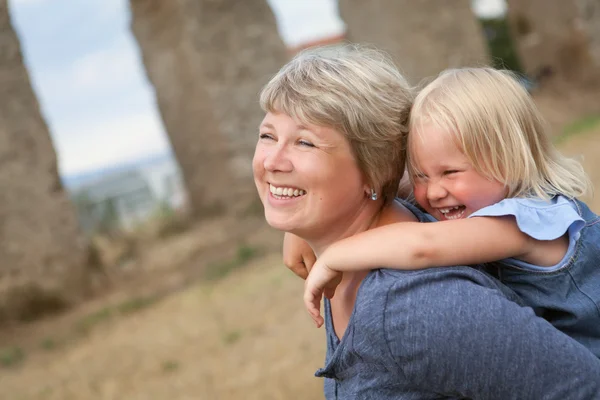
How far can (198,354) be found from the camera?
14.2ft

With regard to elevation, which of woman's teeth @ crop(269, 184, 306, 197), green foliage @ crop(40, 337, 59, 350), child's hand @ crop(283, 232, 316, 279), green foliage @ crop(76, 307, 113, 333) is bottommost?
green foliage @ crop(76, 307, 113, 333)

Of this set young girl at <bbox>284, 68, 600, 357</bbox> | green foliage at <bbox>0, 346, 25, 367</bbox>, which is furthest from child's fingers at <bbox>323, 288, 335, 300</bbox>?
green foliage at <bbox>0, 346, 25, 367</bbox>

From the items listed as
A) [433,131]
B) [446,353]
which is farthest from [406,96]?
[446,353]

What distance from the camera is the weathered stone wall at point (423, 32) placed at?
8.63m

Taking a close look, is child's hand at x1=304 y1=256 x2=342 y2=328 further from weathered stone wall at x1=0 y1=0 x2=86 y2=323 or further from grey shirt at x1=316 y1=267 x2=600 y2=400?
weathered stone wall at x1=0 y1=0 x2=86 y2=323

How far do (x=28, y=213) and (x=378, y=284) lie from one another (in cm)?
482

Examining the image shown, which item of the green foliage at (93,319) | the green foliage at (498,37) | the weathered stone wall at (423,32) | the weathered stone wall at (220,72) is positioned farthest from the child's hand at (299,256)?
the green foliage at (498,37)

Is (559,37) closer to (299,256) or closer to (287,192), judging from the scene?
(299,256)

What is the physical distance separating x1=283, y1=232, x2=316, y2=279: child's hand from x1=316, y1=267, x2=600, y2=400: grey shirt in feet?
1.92

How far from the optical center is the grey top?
1.21 metres

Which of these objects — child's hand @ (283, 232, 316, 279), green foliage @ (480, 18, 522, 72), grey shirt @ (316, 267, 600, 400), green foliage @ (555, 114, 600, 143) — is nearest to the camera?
grey shirt @ (316, 267, 600, 400)

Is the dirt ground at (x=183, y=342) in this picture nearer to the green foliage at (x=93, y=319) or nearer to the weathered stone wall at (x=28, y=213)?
the green foliage at (x=93, y=319)

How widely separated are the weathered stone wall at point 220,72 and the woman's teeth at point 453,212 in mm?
5212

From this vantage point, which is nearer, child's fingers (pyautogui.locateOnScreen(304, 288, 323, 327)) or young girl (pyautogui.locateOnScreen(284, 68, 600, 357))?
young girl (pyautogui.locateOnScreen(284, 68, 600, 357))
